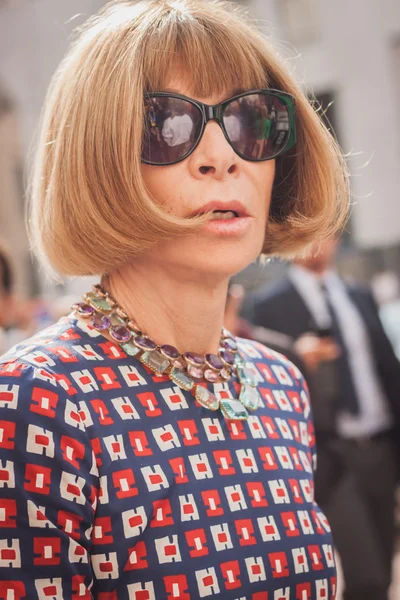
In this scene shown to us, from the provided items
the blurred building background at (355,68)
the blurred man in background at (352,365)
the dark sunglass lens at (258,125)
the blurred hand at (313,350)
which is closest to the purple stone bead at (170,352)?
the dark sunglass lens at (258,125)

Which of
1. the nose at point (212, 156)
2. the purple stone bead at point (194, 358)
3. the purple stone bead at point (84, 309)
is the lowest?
the purple stone bead at point (194, 358)

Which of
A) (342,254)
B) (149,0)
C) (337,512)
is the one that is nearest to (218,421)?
(149,0)

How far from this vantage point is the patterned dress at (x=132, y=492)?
0.95 metres

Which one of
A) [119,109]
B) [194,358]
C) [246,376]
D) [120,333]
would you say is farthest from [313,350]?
[119,109]

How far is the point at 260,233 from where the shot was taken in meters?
1.28

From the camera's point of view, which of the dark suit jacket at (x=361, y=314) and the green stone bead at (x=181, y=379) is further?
the dark suit jacket at (x=361, y=314)

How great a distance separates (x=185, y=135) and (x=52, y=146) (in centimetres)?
24

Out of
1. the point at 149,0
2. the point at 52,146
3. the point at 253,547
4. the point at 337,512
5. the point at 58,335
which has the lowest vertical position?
the point at 337,512

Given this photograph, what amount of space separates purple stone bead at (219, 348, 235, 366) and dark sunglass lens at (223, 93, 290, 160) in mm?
362

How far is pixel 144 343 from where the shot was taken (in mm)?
1181

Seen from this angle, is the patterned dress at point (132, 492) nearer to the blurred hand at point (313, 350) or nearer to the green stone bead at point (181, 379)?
the green stone bead at point (181, 379)

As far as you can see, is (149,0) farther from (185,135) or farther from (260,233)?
(260,233)

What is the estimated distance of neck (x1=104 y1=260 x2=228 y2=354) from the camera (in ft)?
4.00

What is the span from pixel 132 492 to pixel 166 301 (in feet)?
1.13
